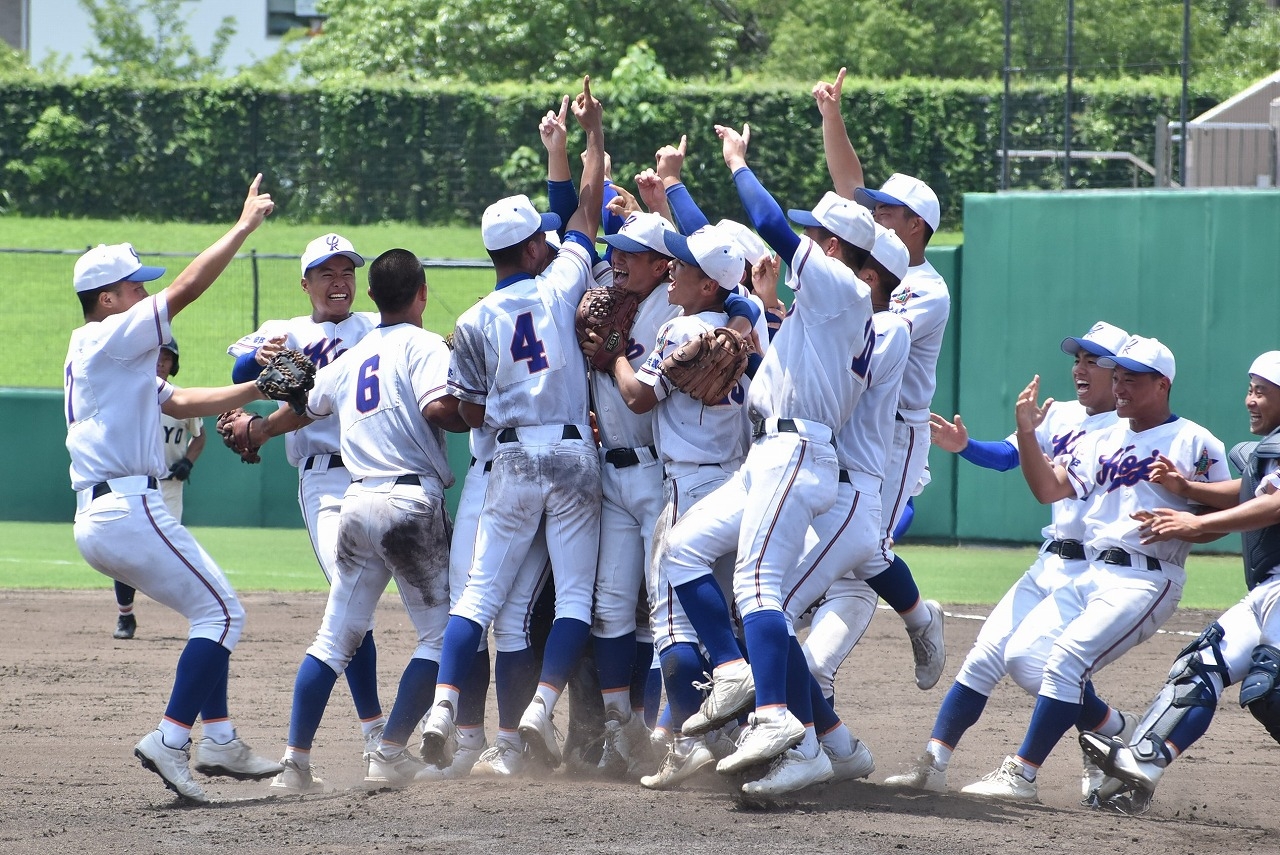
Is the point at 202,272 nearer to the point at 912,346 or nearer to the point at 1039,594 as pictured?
the point at 912,346

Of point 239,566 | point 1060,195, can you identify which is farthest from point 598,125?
point 1060,195

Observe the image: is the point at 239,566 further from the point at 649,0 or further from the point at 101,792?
the point at 649,0

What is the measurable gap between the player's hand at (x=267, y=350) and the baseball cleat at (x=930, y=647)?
2749mm

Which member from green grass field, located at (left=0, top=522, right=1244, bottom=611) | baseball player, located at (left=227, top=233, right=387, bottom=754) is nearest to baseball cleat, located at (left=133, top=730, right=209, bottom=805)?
baseball player, located at (left=227, top=233, right=387, bottom=754)

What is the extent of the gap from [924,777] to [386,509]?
2181 mm

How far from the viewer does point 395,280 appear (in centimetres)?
545

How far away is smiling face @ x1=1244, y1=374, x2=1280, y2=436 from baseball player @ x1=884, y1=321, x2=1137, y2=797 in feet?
1.58

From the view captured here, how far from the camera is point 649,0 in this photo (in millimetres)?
30203

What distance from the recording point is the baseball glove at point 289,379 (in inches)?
209

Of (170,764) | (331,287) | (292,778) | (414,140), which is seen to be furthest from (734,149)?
(414,140)

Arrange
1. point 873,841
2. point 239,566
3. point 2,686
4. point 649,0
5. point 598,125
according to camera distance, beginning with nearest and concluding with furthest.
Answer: point 873,841
point 598,125
point 2,686
point 239,566
point 649,0

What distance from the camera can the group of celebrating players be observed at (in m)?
4.88

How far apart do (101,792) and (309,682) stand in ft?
2.78

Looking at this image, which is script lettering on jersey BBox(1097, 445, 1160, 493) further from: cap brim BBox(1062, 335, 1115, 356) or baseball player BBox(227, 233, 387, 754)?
baseball player BBox(227, 233, 387, 754)
